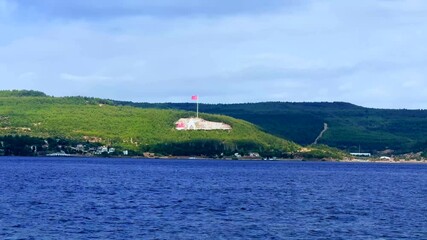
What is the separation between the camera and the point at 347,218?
6475cm

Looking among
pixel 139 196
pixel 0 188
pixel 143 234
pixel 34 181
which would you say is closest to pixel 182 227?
pixel 143 234

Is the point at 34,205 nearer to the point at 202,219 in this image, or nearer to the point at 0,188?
the point at 202,219

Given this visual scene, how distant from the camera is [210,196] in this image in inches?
3396

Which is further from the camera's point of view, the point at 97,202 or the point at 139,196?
the point at 139,196

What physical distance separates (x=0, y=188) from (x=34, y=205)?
74.8 feet

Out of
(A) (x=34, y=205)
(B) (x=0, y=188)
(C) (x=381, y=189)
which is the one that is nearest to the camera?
(A) (x=34, y=205)

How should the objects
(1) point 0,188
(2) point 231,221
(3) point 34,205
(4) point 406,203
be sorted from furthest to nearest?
(1) point 0,188
(4) point 406,203
(3) point 34,205
(2) point 231,221

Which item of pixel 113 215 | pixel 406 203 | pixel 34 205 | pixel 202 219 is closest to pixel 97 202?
pixel 34 205

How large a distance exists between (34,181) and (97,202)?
36705mm

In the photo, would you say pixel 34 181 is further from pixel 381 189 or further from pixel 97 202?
pixel 381 189

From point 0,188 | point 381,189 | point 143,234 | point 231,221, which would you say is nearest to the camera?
point 143,234

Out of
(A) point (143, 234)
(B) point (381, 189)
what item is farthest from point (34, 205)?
(B) point (381, 189)

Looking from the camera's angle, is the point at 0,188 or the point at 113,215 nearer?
the point at 113,215

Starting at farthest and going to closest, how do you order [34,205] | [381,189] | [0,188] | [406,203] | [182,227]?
[381,189] < [0,188] < [406,203] < [34,205] < [182,227]
